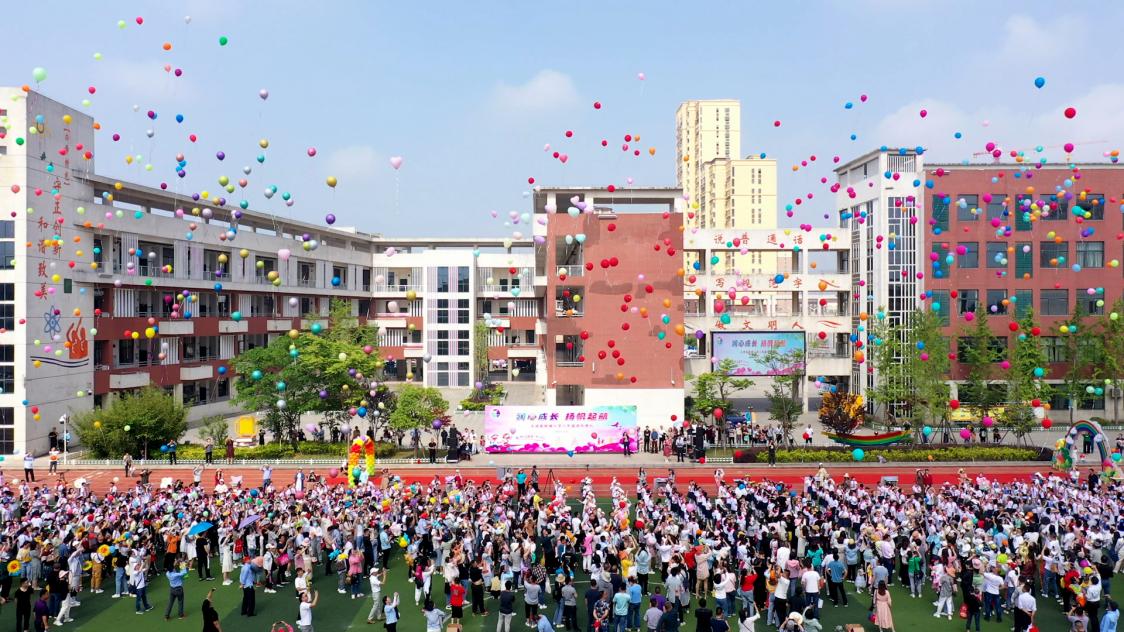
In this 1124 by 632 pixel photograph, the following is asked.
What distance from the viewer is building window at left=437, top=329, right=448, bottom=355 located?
184 ft

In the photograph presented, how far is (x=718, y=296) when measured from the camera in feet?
148

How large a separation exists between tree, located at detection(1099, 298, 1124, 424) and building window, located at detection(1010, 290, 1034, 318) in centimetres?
342

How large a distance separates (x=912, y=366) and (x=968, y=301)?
9.38 m

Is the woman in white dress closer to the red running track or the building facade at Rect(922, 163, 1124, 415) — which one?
the red running track

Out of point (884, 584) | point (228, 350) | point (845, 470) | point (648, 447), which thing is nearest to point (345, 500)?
point (884, 584)

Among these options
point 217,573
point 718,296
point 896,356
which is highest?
point 718,296

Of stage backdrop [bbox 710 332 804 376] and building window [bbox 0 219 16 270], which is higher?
building window [bbox 0 219 16 270]

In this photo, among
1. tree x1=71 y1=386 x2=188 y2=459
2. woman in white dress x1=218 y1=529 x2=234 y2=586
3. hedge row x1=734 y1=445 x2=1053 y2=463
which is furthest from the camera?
hedge row x1=734 y1=445 x2=1053 y2=463

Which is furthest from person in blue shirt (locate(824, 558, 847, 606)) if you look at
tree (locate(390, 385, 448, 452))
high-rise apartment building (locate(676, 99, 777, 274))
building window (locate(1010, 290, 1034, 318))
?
high-rise apartment building (locate(676, 99, 777, 274))

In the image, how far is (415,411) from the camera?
30641mm

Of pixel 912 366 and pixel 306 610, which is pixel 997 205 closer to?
pixel 912 366

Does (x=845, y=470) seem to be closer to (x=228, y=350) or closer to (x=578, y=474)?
(x=578, y=474)

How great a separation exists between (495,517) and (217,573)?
6.14 meters

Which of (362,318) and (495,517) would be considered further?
(362,318)
